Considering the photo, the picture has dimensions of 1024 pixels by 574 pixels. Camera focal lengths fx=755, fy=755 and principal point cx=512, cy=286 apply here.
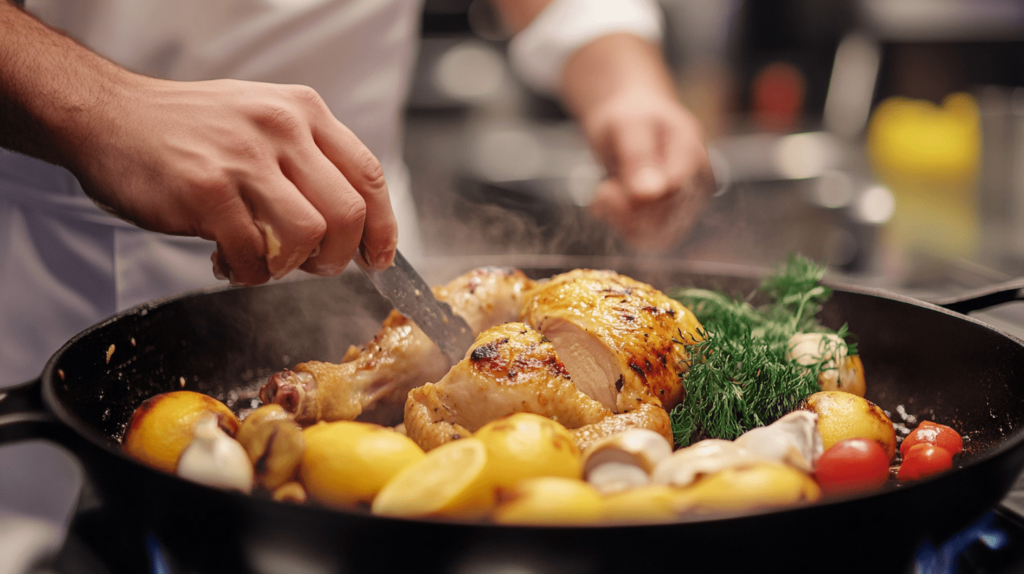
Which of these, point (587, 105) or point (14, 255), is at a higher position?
point (587, 105)

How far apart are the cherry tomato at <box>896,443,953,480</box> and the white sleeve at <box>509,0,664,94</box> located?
1.93 meters

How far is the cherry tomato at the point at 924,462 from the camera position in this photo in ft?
3.97

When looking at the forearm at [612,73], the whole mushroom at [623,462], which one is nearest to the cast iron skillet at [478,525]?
the whole mushroom at [623,462]

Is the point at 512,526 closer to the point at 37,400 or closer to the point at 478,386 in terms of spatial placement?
the point at 478,386

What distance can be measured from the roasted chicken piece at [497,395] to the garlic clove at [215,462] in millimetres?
360

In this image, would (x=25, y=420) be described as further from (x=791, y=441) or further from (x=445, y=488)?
(x=791, y=441)

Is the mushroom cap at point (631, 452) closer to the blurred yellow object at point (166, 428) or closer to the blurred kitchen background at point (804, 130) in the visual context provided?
the blurred yellow object at point (166, 428)

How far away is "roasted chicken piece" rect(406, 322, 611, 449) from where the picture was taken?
1306mm

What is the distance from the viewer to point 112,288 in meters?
2.09

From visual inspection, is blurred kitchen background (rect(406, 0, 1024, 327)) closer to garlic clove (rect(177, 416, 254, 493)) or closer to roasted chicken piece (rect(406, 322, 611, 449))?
roasted chicken piece (rect(406, 322, 611, 449))

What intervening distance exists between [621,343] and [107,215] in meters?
1.39

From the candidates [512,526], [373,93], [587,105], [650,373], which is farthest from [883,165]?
[512,526]

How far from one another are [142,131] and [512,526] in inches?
33.1

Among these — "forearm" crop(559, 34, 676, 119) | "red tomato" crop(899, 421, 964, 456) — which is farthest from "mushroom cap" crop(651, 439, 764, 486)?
"forearm" crop(559, 34, 676, 119)
